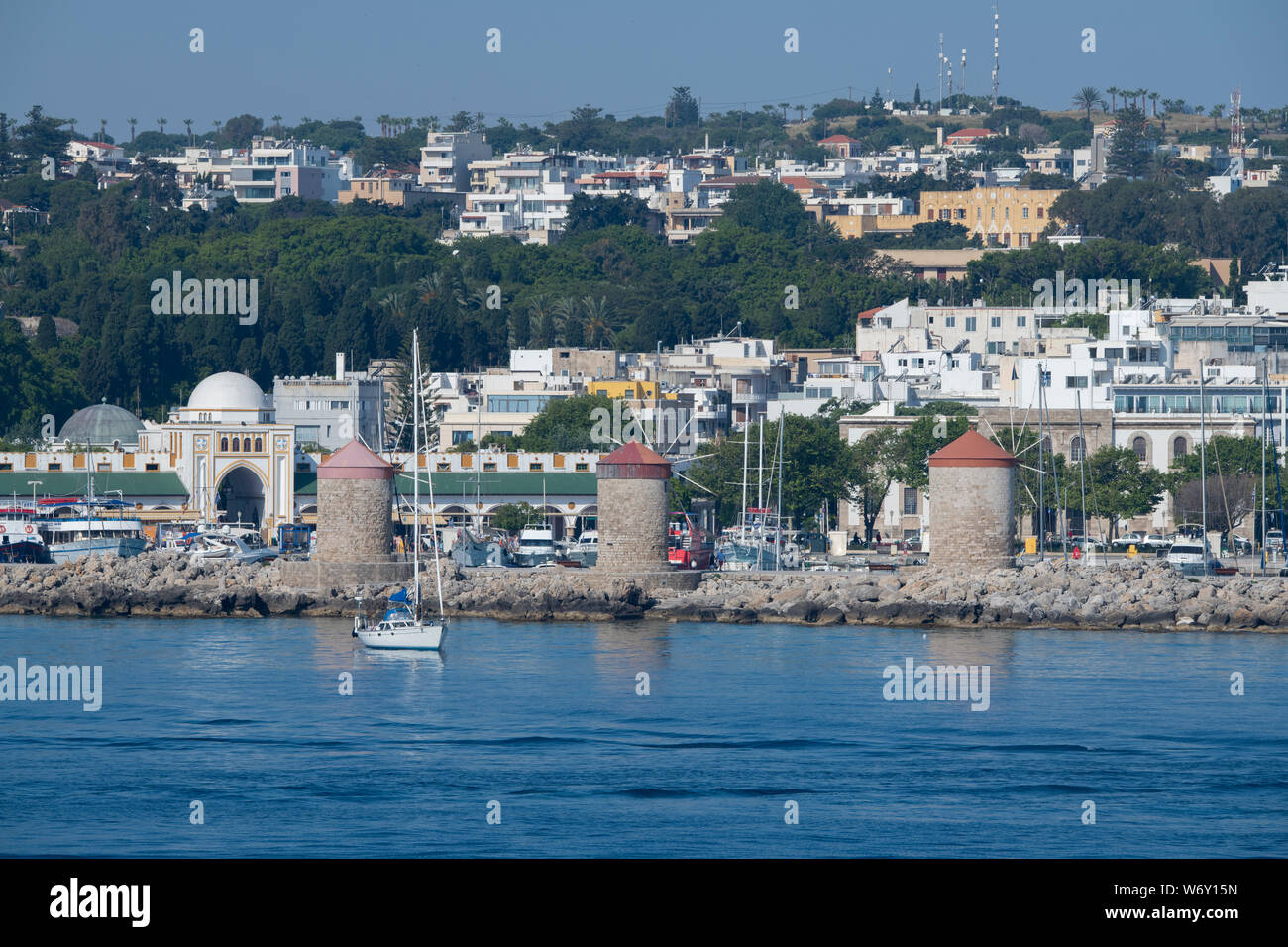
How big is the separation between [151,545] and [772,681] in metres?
26.9

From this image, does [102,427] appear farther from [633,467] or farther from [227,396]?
[633,467]

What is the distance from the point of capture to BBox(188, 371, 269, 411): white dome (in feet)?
203

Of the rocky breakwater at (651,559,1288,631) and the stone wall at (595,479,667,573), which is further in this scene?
the stone wall at (595,479,667,573)

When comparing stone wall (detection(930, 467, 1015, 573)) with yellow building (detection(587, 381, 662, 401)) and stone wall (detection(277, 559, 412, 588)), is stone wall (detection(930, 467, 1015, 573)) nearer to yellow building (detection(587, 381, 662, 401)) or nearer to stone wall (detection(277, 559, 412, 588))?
stone wall (detection(277, 559, 412, 588))

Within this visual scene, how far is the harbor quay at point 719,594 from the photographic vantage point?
40.4m

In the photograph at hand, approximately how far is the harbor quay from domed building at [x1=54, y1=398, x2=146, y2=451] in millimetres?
23784

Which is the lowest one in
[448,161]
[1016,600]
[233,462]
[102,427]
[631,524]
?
[1016,600]

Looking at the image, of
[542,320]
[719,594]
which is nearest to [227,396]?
[719,594]

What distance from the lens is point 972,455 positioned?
134 ft

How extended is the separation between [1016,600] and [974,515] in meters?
1.98

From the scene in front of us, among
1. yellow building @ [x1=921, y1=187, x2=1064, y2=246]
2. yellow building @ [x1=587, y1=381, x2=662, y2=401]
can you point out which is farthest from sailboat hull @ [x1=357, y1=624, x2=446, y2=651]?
yellow building @ [x1=921, y1=187, x2=1064, y2=246]

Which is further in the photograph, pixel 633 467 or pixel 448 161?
pixel 448 161

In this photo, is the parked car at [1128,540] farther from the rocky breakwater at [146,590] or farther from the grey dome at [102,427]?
the grey dome at [102,427]

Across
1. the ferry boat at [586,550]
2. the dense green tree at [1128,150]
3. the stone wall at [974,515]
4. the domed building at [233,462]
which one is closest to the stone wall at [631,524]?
the stone wall at [974,515]
